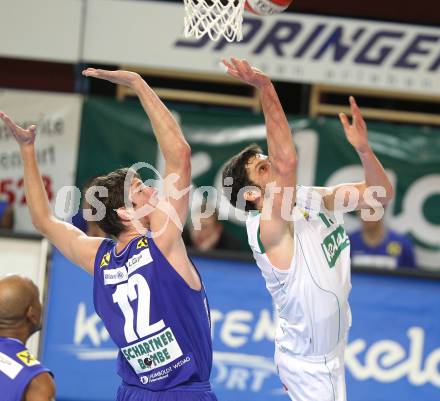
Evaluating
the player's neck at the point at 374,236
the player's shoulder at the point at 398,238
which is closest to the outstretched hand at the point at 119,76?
the player's neck at the point at 374,236

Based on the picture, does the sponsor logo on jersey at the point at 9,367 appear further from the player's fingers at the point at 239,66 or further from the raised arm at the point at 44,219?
the player's fingers at the point at 239,66

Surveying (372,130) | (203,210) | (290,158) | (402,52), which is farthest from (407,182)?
(290,158)

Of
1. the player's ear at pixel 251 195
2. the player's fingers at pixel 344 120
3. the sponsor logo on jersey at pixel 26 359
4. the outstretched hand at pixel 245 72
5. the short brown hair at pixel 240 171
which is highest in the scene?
the outstretched hand at pixel 245 72

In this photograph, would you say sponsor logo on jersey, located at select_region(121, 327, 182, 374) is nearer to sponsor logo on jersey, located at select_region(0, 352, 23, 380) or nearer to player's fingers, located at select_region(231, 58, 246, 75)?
sponsor logo on jersey, located at select_region(0, 352, 23, 380)

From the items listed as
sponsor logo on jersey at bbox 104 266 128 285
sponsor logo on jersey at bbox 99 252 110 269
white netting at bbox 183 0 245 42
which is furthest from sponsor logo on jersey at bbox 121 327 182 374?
white netting at bbox 183 0 245 42

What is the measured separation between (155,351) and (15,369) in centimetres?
84

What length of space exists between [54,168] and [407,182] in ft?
12.0

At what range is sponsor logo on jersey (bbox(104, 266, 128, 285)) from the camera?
532 centimetres

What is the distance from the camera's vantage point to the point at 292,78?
10.4m

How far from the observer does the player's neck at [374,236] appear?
9.92 meters

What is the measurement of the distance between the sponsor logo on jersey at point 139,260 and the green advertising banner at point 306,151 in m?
5.28

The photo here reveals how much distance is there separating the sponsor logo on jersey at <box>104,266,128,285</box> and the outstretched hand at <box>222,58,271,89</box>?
1158mm

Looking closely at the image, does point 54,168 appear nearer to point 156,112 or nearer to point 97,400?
point 97,400

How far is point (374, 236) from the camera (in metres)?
9.95
